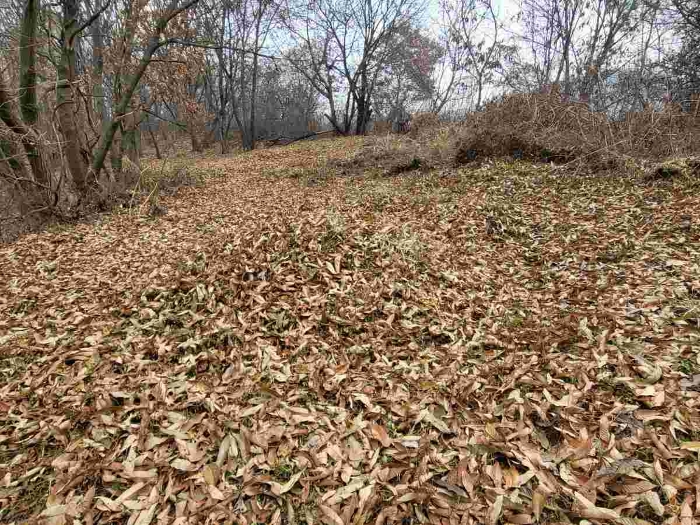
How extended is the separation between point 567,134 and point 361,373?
22.8ft

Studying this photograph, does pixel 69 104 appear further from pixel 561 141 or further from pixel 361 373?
pixel 561 141

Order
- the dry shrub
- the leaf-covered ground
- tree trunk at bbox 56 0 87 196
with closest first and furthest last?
1. the leaf-covered ground
2. tree trunk at bbox 56 0 87 196
3. the dry shrub

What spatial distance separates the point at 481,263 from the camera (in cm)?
380

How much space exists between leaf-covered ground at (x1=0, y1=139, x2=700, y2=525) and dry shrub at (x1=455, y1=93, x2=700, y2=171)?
83.8 inches

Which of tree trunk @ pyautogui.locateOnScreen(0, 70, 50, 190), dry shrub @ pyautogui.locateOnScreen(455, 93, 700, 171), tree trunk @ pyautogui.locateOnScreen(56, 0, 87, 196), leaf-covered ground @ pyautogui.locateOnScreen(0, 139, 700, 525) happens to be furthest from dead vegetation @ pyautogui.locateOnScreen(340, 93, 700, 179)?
tree trunk @ pyautogui.locateOnScreen(0, 70, 50, 190)

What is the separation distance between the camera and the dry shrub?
20.5ft

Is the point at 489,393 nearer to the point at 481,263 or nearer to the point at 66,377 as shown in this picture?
the point at 481,263

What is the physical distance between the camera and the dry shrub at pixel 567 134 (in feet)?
20.5

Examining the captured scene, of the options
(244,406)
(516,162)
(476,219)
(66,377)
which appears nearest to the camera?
(244,406)

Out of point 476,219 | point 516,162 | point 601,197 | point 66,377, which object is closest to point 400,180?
point 516,162

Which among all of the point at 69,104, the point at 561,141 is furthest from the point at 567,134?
the point at 69,104

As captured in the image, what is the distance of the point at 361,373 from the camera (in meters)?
2.44

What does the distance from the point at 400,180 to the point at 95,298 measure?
5.41 m

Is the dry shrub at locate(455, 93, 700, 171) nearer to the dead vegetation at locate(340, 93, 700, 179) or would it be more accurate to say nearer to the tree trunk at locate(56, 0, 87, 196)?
the dead vegetation at locate(340, 93, 700, 179)
